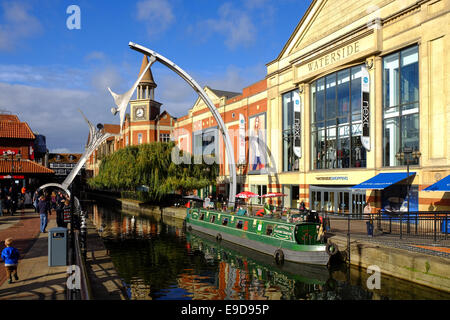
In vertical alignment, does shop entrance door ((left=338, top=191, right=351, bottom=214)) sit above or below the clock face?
below

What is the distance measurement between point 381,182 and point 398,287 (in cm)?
1172

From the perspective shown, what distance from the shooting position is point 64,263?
1303 centimetres

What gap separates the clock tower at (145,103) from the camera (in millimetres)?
74062

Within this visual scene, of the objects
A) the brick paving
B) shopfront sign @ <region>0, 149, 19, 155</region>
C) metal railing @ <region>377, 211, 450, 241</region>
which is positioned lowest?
the brick paving

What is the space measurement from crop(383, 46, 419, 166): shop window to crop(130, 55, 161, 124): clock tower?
177 ft

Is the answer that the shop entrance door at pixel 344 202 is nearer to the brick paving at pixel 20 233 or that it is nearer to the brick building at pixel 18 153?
the brick paving at pixel 20 233

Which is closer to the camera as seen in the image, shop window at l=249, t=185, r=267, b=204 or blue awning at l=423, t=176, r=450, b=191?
blue awning at l=423, t=176, r=450, b=191

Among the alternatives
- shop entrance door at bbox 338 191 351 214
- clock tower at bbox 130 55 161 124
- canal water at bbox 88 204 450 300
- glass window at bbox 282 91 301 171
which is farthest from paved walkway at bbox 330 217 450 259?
clock tower at bbox 130 55 161 124

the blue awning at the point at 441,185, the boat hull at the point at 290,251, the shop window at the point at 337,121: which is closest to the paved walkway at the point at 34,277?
the boat hull at the point at 290,251

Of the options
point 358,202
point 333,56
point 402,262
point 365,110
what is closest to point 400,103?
point 365,110

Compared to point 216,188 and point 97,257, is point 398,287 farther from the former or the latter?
point 216,188

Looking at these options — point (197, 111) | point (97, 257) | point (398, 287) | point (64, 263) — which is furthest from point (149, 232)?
point (197, 111)

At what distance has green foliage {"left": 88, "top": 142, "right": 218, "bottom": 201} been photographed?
4088 cm

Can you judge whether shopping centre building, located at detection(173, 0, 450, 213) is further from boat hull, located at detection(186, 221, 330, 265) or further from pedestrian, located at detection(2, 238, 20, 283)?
pedestrian, located at detection(2, 238, 20, 283)
